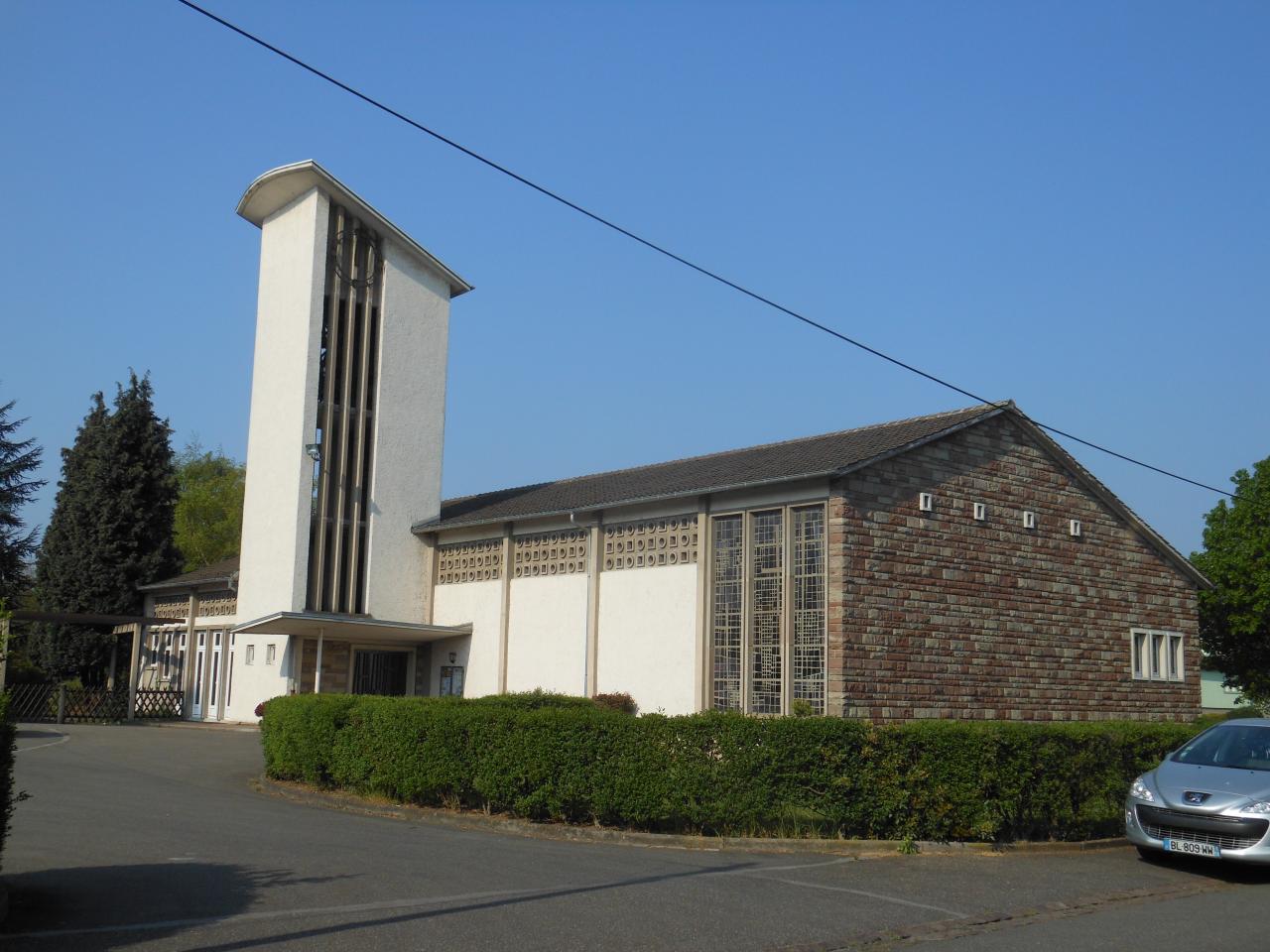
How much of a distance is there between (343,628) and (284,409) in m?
5.53

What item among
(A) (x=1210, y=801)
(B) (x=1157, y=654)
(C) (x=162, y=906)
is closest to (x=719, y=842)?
(A) (x=1210, y=801)

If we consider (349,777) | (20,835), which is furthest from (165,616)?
(20,835)

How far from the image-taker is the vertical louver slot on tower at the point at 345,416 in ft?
87.5

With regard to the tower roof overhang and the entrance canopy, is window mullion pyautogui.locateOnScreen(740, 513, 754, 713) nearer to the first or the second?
the entrance canopy

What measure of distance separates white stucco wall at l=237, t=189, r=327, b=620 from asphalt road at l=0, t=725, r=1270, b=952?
41.2 ft

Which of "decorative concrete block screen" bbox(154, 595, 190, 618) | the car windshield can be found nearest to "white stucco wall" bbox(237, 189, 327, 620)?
"decorative concrete block screen" bbox(154, 595, 190, 618)

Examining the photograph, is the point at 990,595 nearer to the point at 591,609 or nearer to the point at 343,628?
the point at 591,609

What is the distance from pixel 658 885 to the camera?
9.82 metres

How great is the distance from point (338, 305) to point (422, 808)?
15724 mm

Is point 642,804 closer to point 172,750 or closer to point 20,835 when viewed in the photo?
point 20,835

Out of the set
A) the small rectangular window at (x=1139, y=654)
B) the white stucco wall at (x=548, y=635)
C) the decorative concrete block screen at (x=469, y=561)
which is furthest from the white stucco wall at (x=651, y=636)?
the small rectangular window at (x=1139, y=654)

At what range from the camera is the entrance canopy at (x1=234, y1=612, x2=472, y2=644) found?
2462 cm

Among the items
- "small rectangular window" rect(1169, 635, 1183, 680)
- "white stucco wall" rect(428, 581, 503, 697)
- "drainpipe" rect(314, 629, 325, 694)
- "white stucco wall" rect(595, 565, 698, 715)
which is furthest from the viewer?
"white stucco wall" rect(428, 581, 503, 697)

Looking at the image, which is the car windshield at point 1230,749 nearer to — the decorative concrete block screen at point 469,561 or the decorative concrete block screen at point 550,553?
the decorative concrete block screen at point 550,553
